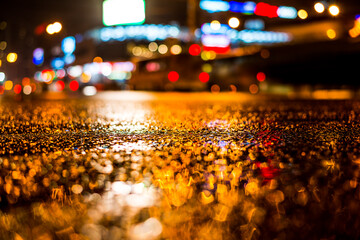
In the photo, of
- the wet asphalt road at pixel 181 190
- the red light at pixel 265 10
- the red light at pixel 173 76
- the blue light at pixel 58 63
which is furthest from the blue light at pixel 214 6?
the blue light at pixel 58 63

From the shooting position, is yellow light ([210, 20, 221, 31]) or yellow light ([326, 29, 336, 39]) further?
yellow light ([210, 20, 221, 31])

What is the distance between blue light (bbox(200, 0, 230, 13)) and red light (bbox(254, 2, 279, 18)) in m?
4.66

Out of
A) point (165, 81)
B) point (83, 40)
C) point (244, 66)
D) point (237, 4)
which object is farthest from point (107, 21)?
point (83, 40)

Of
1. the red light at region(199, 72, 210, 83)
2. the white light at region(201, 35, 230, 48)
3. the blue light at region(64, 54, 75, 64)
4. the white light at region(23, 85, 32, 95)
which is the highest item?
the white light at region(201, 35, 230, 48)

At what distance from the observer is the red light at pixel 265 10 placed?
5381 cm

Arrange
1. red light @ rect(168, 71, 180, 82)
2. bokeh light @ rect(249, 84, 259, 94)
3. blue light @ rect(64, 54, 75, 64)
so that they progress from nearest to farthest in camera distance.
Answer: bokeh light @ rect(249, 84, 259, 94) → red light @ rect(168, 71, 180, 82) → blue light @ rect(64, 54, 75, 64)

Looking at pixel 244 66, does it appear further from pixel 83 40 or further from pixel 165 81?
pixel 83 40

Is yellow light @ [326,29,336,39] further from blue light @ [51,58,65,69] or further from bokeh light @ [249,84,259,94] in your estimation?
blue light @ [51,58,65,69]

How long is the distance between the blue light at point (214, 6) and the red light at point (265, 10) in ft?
15.3

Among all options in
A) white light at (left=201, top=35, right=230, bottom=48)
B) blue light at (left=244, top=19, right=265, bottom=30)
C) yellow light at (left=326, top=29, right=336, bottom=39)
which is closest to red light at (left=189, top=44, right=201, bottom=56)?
yellow light at (left=326, top=29, right=336, bottom=39)

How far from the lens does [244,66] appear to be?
127 ft

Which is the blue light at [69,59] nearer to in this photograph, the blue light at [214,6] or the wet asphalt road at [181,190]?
the blue light at [214,6]

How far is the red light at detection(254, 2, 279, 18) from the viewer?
53.8 metres

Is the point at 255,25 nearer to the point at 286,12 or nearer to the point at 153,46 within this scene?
the point at 153,46
